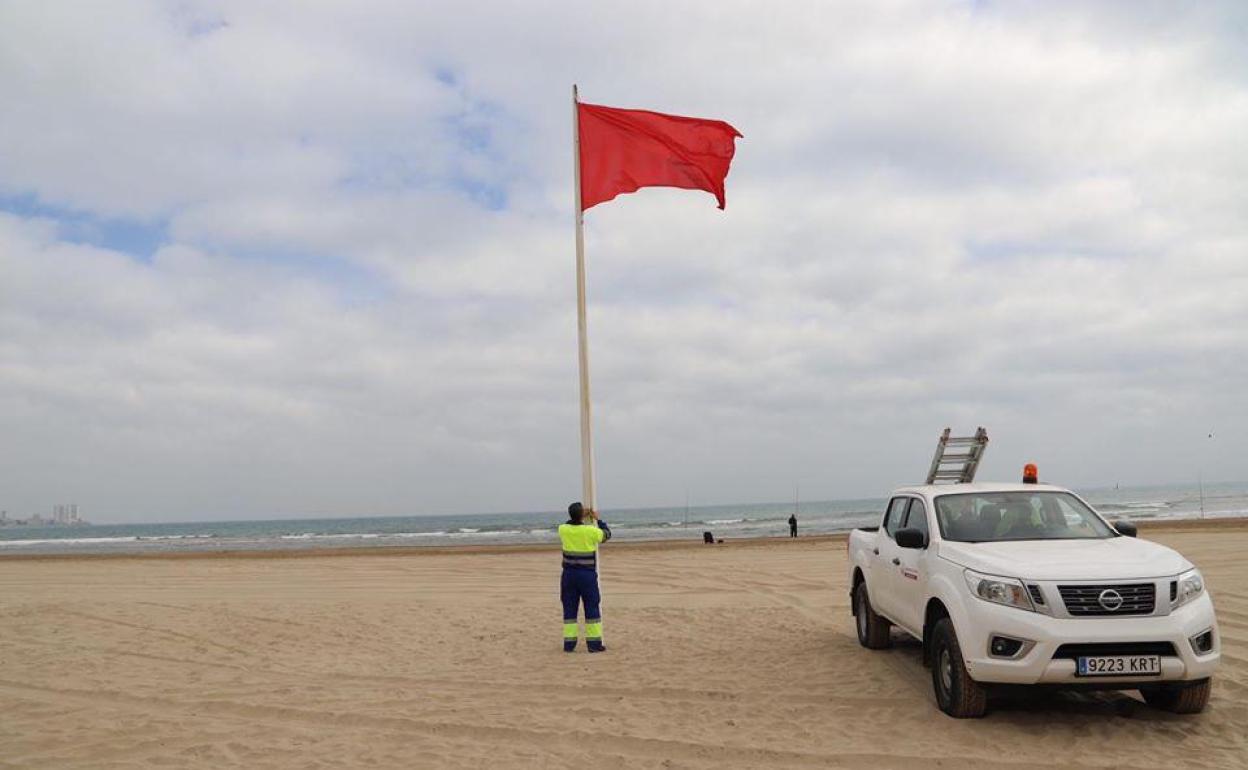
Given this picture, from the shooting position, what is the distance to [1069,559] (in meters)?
6.98

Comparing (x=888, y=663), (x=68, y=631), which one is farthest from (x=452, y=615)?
(x=888, y=663)

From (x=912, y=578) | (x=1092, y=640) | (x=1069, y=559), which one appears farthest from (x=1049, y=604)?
(x=912, y=578)

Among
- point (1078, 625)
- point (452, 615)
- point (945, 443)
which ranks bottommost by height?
point (452, 615)

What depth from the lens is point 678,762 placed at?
20.6ft

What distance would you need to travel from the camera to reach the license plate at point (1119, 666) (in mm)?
6352

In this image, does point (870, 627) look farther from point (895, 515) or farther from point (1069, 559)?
point (1069, 559)

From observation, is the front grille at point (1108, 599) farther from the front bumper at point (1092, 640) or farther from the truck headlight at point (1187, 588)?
the truck headlight at point (1187, 588)

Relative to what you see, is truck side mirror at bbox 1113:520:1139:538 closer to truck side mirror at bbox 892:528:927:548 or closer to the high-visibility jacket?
truck side mirror at bbox 892:528:927:548

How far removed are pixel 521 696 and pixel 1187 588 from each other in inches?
211

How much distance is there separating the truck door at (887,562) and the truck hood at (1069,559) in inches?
51.8

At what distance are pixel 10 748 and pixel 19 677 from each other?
3.15 metres

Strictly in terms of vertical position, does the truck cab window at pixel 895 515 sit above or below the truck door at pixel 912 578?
above

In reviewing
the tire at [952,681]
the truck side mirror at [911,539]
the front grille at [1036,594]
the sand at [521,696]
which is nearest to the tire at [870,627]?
the sand at [521,696]

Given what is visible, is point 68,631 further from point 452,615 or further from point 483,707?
point 483,707
